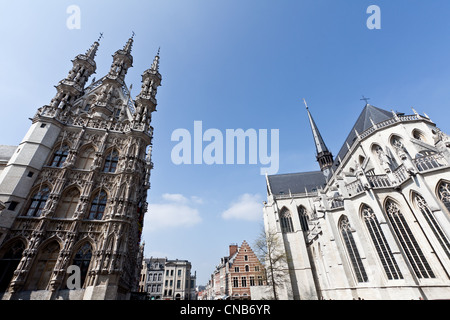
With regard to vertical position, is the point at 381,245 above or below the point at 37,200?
below

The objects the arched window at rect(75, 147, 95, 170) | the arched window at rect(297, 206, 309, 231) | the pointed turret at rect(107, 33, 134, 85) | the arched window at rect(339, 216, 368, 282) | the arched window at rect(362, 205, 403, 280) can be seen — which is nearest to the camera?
the arched window at rect(362, 205, 403, 280)

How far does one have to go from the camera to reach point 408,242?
1444cm

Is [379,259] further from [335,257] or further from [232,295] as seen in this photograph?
[232,295]

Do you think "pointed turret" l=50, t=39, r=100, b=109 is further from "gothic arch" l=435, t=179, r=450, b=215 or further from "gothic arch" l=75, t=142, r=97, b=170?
"gothic arch" l=435, t=179, r=450, b=215

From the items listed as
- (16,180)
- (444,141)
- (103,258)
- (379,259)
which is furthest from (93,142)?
(444,141)

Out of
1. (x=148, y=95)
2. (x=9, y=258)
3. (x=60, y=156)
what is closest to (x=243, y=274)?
(x=9, y=258)

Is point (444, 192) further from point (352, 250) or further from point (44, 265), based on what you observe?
point (44, 265)

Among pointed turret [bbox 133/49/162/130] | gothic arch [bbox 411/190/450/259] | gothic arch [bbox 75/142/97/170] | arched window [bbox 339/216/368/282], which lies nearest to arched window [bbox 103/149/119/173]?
gothic arch [bbox 75/142/97/170]

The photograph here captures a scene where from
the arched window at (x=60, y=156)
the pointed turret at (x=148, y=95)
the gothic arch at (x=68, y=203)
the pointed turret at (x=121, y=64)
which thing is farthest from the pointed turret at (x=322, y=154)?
the arched window at (x=60, y=156)

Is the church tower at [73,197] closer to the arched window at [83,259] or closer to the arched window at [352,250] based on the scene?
the arched window at [83,259]

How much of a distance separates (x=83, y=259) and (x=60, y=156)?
8438 millimetres

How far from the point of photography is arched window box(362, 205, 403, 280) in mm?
14336

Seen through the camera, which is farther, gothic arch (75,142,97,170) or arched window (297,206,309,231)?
arched window (297,206,309,231)

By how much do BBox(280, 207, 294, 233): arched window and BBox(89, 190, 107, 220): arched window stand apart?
26517 mm
